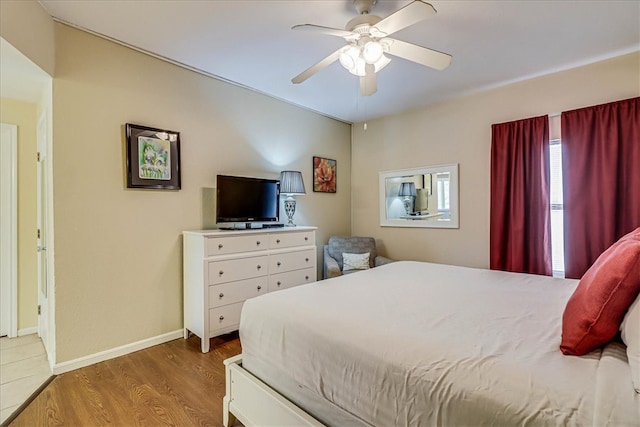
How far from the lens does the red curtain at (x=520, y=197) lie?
10.2 feet

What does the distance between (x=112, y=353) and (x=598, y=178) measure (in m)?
4.47

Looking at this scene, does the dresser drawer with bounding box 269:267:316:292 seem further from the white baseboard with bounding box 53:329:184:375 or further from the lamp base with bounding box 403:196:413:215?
the lamp base with bounding box 403:196:413:215

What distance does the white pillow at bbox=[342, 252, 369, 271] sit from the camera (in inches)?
155

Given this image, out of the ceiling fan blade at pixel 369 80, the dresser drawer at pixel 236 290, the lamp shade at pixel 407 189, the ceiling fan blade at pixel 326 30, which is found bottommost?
the dresser drawer at pixel 236 290

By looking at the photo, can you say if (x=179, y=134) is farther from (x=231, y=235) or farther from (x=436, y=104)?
(x=436, y=104)

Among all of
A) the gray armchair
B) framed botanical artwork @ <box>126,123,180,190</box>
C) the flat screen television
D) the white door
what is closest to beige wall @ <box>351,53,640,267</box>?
the gray armchair

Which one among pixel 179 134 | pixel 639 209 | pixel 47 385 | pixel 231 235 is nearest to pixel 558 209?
pixel 639 209

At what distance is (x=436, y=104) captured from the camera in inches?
156

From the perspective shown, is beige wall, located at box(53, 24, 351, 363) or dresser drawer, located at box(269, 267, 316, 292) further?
dresser drawer, located at box(269, 267, 316, 292)

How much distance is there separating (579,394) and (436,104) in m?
3.71

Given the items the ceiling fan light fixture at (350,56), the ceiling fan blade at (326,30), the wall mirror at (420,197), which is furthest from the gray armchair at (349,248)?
the ceiling fan blade at (326,30)

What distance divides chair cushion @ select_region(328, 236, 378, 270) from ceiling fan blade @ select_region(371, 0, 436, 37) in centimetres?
275

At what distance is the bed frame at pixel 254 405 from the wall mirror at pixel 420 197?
3057 mm

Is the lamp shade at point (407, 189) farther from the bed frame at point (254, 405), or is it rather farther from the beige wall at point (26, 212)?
the beige wall at point (26, 212)
